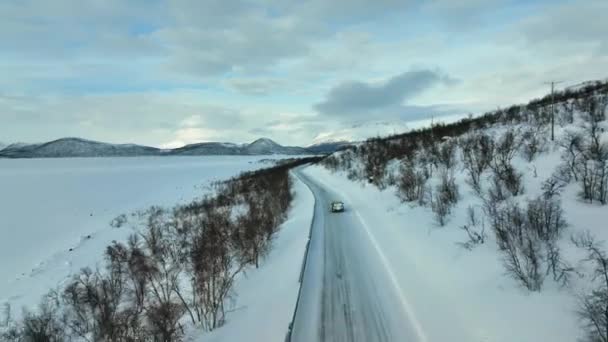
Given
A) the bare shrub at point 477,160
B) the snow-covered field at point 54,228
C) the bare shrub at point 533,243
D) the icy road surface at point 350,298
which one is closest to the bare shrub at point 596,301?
the bare shrub at point 533,243

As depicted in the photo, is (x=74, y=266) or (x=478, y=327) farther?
(x=74, y=266)

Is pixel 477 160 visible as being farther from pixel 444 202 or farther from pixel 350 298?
pixel 350 298

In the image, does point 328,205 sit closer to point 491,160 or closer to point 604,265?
point 491,160

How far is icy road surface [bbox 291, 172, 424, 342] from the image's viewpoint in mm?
8922

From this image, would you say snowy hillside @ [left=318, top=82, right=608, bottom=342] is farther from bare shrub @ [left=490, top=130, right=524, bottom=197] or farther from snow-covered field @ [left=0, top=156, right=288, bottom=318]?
snow-covered field @ [left=0, top=156, right=288, bottom=318]

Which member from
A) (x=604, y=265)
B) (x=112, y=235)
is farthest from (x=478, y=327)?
(x=112, y=235)

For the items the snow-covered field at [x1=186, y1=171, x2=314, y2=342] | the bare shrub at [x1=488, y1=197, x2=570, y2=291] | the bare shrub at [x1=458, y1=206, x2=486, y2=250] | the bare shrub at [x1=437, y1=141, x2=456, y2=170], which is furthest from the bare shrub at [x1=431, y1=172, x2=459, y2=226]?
the snow-covered field at [x1=186, y1=171, x2=314, y2=342]

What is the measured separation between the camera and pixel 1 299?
1667cm

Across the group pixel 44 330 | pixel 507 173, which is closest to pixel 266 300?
pixel 44 330

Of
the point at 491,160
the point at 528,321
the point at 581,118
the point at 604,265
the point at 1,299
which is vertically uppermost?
the point at 581,118

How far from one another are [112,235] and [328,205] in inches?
676

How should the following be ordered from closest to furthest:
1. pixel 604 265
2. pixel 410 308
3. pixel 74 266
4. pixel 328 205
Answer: pixel 604 265
pixel 410 308
pixel 74 266
pixel 328 205

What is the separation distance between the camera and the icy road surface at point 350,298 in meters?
8.92

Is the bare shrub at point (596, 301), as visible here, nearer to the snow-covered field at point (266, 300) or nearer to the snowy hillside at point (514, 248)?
the snowy hillside at point (514, 248)
